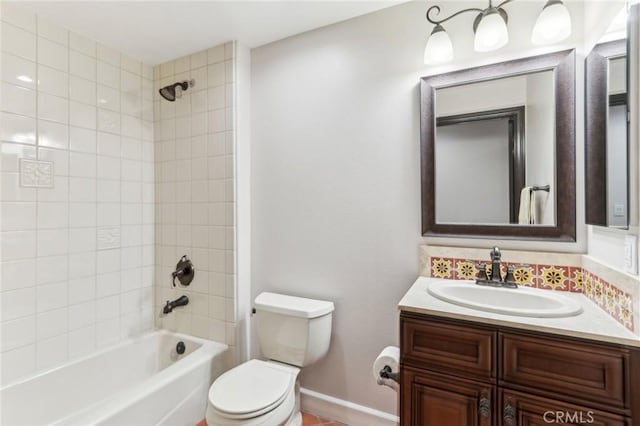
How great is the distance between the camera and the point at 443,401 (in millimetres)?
1150

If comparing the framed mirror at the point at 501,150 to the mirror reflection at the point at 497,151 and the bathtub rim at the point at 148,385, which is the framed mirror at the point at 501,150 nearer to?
the mirror reflection at the point at 497,151

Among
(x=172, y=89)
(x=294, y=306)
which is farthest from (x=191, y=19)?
(x=294, y=306)

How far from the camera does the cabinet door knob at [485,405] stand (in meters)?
1.08

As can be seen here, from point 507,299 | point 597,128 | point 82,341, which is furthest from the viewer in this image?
point 82,341

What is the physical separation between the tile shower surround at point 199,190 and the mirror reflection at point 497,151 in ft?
4.28

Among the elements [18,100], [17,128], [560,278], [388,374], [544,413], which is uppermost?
[18,100]

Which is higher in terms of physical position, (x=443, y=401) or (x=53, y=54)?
(x=53, y=54)

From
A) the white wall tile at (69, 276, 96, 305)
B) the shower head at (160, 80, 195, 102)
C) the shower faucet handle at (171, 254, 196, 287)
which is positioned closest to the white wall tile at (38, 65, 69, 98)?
the shower head at (160, 80, 195, 102)

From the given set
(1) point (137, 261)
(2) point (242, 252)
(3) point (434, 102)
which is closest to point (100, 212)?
(1) point (137, 261)

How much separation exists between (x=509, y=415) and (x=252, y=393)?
3.47ft

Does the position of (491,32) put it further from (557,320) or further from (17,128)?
(17,128)

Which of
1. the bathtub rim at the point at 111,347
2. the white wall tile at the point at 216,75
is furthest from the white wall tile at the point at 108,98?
the bathtub rim at the point at 111,347

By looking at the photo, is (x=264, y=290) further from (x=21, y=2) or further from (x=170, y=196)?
(x=21, y=2)

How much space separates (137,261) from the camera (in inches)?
90.0
